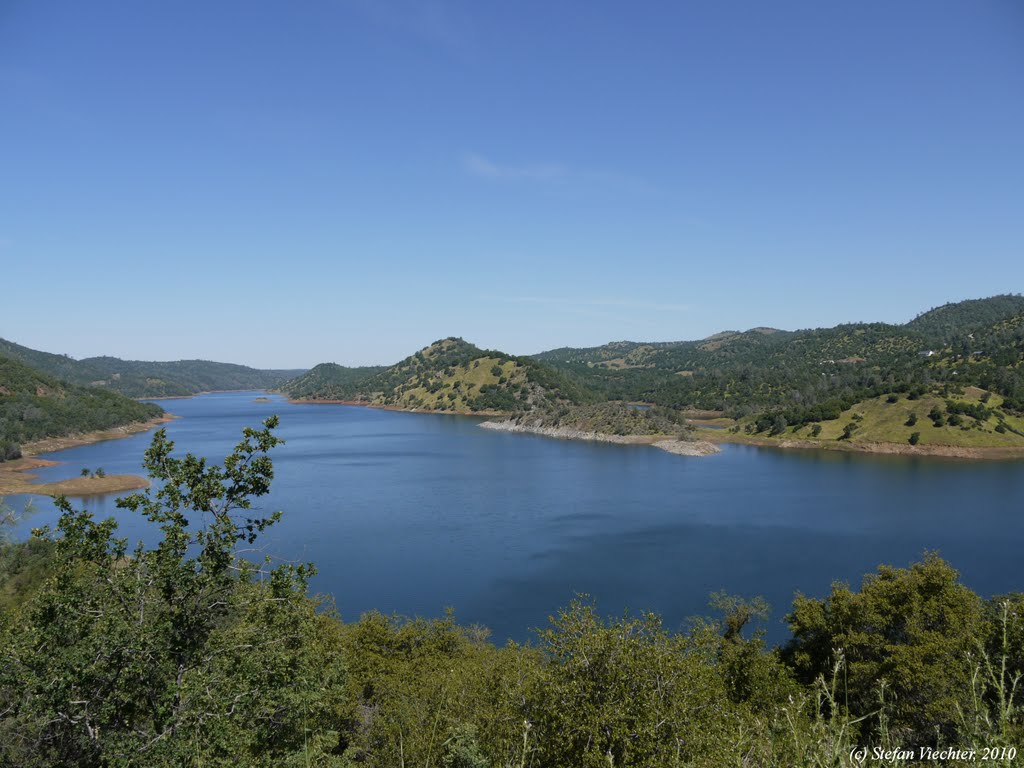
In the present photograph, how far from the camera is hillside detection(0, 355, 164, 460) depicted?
10725 centimetres

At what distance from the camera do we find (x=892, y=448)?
10012 cm

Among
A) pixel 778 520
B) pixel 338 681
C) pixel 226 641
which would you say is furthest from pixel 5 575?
pixel 778 520

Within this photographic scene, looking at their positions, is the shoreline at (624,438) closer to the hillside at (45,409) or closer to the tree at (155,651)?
the hillside at (45,409)

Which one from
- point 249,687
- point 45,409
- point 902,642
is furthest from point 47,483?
point 902,642

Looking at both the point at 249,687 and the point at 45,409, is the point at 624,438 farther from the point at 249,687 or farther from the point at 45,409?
the point at 249,687

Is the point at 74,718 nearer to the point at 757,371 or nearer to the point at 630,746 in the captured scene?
the point at 630,746

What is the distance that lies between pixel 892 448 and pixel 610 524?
64.9m

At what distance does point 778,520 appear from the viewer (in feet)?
199

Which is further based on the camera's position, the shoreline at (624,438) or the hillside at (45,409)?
the shoreline at (624,438)

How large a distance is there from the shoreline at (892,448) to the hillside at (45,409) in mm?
123033

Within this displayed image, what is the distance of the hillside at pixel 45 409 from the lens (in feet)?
352

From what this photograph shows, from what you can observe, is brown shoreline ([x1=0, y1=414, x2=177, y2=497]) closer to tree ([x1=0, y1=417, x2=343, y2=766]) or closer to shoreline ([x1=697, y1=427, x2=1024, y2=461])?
tree ([x1=0, y1=417, x2=343, y2=766])

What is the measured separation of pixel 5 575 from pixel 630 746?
35245 mm

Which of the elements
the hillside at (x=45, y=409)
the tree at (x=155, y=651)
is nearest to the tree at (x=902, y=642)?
the tree at (x=155, y=651)
